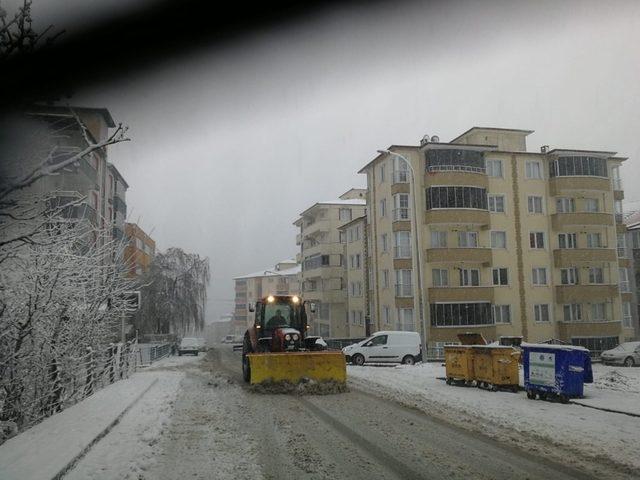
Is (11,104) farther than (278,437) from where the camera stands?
No

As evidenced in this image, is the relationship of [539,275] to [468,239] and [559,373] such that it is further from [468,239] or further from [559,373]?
[559,373]

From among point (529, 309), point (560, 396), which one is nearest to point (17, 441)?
point (560, 396)

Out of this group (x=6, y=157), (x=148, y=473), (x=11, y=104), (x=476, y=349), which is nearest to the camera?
(x=11, y=104)

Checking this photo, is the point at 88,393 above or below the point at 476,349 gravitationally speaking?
below

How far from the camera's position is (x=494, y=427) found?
906cm

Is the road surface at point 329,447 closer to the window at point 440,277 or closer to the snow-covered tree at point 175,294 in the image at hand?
the window at point 440,277

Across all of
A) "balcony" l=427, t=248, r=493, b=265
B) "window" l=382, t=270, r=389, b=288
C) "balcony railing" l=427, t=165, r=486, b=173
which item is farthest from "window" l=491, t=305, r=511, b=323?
"balcony railing" l=427, t=165, r=486, b=173

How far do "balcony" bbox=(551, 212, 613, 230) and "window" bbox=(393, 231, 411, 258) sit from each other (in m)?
11.0

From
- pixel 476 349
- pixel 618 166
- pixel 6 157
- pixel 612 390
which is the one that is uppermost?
pixel 618 166

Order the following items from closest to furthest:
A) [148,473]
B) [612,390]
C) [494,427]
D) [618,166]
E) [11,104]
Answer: [11,104] < [148,473] < [494,427] < [612,390] < [618,166]

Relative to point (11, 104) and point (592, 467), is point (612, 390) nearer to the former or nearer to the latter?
point (592, 467)

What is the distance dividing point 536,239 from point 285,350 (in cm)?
2818

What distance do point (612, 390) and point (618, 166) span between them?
31847 millimetres

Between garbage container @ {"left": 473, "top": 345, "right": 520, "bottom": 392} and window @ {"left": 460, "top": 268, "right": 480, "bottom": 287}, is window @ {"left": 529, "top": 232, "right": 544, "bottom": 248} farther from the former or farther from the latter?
garbage container @ {"left": 473, "top": 345, "right": 520, "bottom": 392}
